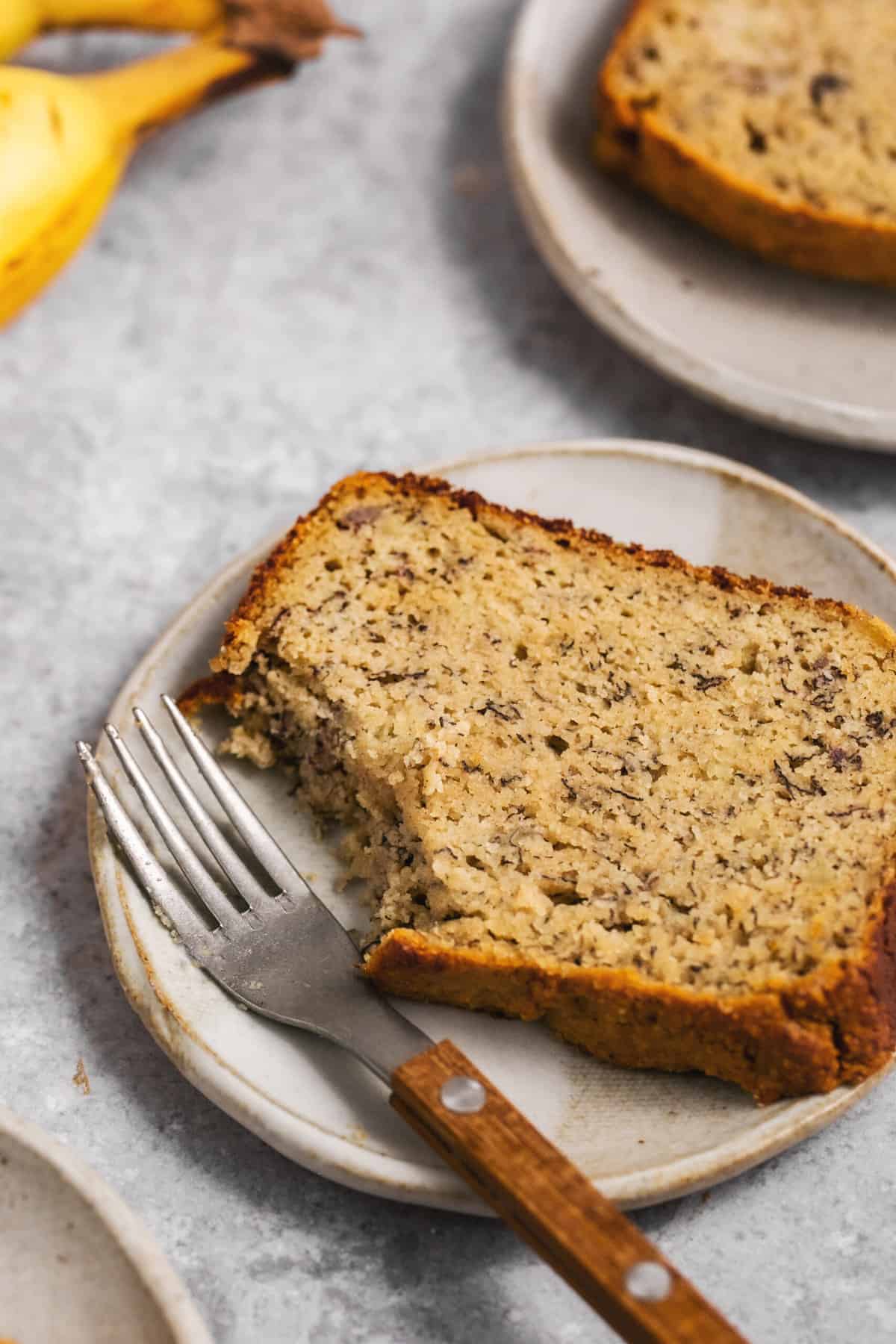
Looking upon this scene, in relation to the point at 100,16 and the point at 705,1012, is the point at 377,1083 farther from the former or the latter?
the point at 100,16

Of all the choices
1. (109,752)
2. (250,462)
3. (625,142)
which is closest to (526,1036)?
(109,752)

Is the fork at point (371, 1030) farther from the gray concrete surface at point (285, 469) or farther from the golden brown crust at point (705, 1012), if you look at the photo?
the gray concrete surface at point (285, 469)

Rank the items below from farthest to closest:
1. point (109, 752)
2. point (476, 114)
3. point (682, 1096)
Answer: point (476, 114), point (109, 752), point (682, 1096)

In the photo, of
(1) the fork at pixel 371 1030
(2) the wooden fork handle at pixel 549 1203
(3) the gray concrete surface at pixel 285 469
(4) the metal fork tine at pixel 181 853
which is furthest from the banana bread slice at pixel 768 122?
(2) the wooden fork handle at pixel 549 1203

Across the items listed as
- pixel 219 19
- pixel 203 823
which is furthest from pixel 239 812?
pixel 219 19

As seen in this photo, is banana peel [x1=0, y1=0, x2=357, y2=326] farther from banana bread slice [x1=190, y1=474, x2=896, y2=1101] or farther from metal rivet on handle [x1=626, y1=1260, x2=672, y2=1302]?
metal rivet on handle [x1=626, y1=1260, x2=672, y2=1302]

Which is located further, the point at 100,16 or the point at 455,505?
the point at 100,16

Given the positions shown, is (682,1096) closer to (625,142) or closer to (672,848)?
(672,848)
